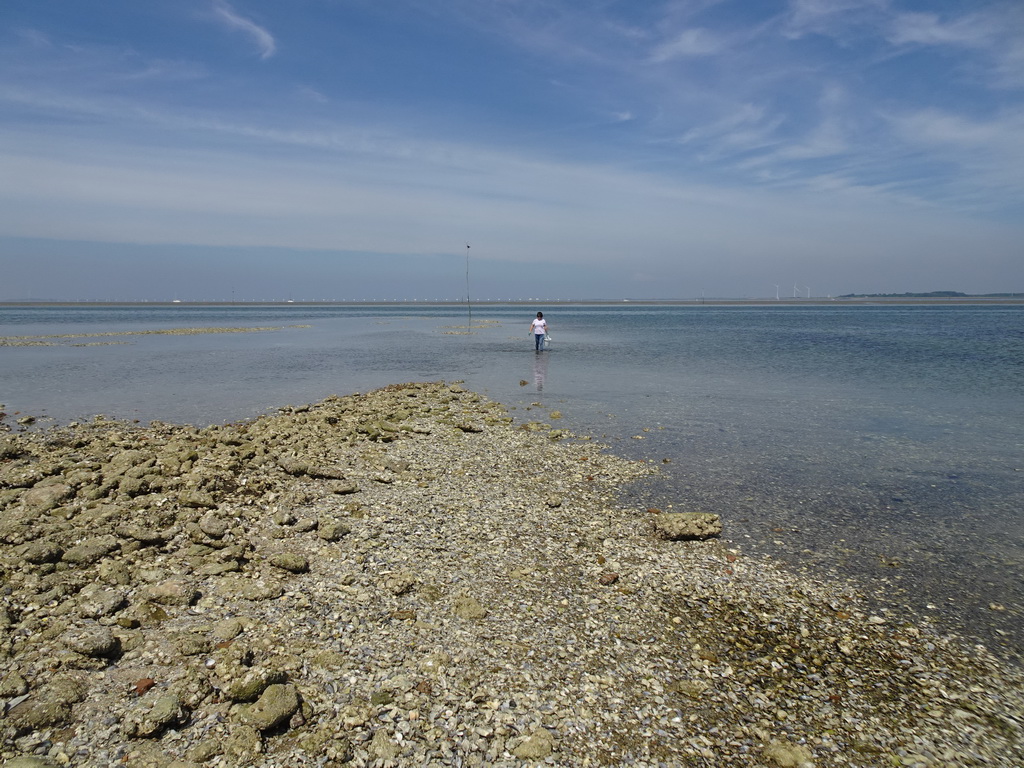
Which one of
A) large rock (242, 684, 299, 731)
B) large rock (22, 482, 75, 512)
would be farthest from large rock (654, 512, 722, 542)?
large rock (22, 482, 75, 512)

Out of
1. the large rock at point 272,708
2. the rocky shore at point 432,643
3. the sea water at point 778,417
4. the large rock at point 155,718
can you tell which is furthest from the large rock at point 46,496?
the sea water at point 778,417

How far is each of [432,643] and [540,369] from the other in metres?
27.7

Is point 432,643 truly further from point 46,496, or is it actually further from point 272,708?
point 46,496

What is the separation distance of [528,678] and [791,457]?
446 inches

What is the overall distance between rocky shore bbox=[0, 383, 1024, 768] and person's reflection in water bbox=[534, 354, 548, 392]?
1649 cm

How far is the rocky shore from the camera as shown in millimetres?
5418

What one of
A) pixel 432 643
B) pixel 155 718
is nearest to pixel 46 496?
pixel 155 718

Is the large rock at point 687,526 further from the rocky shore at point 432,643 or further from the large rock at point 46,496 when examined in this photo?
the large rock at point 46,496

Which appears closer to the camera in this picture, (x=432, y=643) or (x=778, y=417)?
(x=432, y=643)

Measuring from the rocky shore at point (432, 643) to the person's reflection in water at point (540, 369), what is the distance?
54.1 feet

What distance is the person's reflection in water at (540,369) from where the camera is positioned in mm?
28344

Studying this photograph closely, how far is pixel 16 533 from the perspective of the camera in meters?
8.91

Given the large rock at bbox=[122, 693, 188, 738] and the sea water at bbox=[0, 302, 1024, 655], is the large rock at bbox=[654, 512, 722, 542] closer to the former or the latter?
the sea water at bbox=[0, 302, 1024, 655]

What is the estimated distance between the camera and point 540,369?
112 ft
